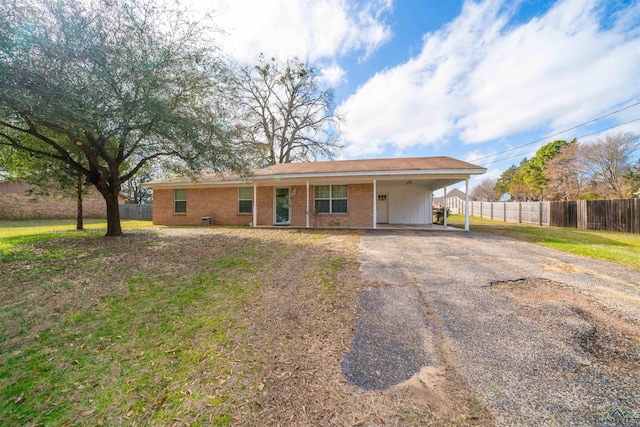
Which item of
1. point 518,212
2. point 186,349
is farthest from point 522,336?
point 518,212

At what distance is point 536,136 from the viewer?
68.8 ft

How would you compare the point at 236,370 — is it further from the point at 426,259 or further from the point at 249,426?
the point at 426,259

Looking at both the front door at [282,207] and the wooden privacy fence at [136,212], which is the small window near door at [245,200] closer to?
the front door at [282,207]

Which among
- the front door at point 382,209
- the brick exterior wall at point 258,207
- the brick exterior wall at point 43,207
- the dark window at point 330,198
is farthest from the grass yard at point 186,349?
the brick exterior wall at point 43,207

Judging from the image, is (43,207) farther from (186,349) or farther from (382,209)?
(186,349)

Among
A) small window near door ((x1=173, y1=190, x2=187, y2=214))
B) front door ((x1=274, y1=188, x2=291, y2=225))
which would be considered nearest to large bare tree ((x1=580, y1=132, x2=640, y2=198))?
front door ((x1=274, y1=188, x2=291, y2=225))

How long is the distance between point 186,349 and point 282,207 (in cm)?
1108

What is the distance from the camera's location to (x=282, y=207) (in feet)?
43.9

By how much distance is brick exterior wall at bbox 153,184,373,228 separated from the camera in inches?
483

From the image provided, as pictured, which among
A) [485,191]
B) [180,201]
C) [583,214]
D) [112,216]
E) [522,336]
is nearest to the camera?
[522,336]

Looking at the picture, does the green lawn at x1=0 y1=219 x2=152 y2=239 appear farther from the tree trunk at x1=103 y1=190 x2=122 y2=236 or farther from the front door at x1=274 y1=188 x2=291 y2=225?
the front door at x1=274 y1=188 x2=291 y2=225

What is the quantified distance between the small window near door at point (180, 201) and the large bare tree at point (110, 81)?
225 inches

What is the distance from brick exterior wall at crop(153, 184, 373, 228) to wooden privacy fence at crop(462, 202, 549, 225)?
12.4 metres

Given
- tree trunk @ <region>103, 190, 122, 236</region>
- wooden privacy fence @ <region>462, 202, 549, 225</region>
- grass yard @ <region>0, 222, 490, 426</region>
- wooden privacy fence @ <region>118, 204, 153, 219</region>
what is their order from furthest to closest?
wooden privacy fence @ <region>118, 204, 153, 219</region>
wooden privacy fence @ <region>462, 202, 549, 225</region>
tree trunk @ <region>103, 190, 122, 236</region>
grass yard @ <region>0, 222, 490, 426</region>
